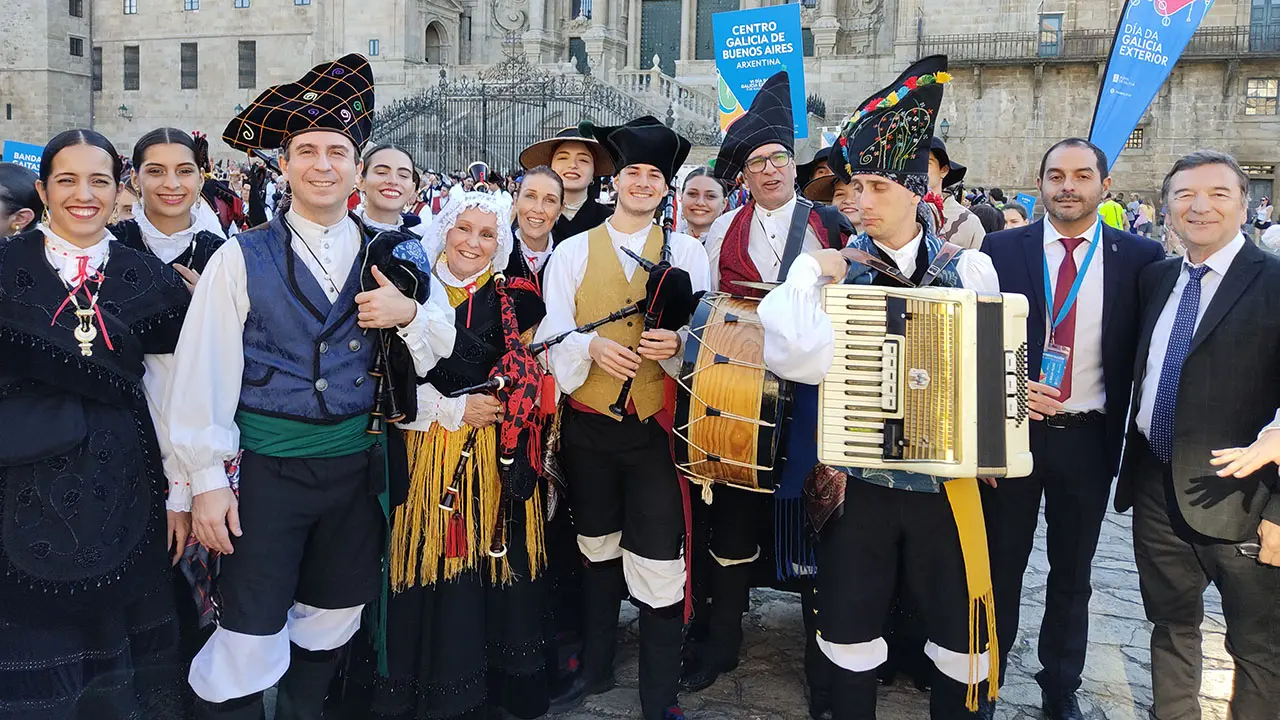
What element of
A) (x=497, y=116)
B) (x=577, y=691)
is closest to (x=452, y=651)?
(x=577, y=691)

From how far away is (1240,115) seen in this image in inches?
936

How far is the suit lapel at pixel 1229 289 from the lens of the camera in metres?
3.48

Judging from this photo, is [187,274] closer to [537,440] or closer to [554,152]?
[537,440]

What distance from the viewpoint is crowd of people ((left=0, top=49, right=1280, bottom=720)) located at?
3.09 metres

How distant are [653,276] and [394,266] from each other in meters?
1.11

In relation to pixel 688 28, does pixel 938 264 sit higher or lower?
lower

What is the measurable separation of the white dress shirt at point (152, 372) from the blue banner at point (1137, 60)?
5180mm

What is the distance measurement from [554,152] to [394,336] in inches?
75.2

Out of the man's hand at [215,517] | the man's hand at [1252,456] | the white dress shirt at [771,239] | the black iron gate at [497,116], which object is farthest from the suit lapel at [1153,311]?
the black iron gate at [497,116]

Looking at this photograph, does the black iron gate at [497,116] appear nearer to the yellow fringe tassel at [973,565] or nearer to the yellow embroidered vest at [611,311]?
the yellow embroidered vest at [611,311]

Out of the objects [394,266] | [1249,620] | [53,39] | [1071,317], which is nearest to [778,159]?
[1071,317]

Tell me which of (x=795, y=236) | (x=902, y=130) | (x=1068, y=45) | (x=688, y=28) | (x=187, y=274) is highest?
(x=688, y=28)

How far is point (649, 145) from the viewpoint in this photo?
3.98 metres

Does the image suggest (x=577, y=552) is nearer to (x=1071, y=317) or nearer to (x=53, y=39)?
(x=1071, y=317)
